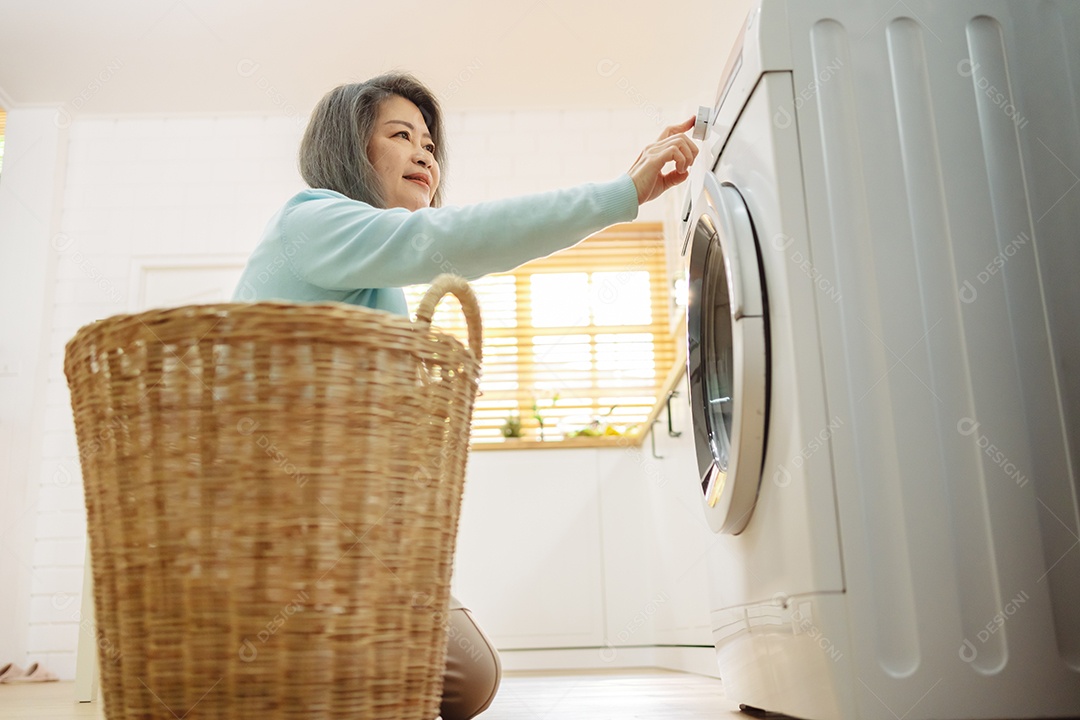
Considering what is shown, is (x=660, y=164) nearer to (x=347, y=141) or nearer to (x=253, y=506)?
(x=347, y=141)

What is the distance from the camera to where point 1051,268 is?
1141 mm

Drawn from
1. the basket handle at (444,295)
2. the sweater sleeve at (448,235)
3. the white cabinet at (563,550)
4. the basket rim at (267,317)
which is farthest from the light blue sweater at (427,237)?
the white cabinet at (563,550)

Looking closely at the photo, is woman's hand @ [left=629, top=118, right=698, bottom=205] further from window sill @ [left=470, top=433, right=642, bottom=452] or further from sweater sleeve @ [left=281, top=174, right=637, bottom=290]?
window sill @ [left=470, top=433, right=642, bottom=452]

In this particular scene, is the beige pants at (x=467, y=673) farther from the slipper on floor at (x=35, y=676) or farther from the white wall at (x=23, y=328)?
the white wall at (x=23, y=328)

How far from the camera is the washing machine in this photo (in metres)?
1.02

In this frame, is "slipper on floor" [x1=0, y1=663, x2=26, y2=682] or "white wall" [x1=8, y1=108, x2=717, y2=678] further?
"white wall" [x1=8, y1=108, x2=717, y2=678]

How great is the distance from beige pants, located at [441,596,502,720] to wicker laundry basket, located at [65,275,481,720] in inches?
18.3

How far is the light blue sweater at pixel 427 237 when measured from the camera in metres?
1.15

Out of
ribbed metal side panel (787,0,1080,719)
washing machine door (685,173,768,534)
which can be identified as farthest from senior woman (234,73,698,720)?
ribbed metal side panel (787,0,1080,719)

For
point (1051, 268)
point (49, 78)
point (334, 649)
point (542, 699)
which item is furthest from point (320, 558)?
point (49, 78)

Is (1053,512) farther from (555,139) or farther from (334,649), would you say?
(555,139)

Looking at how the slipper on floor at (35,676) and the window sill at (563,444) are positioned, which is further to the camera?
the window sill at (563,444)

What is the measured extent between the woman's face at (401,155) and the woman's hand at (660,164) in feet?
1.43

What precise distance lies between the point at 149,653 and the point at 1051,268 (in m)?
1.09
